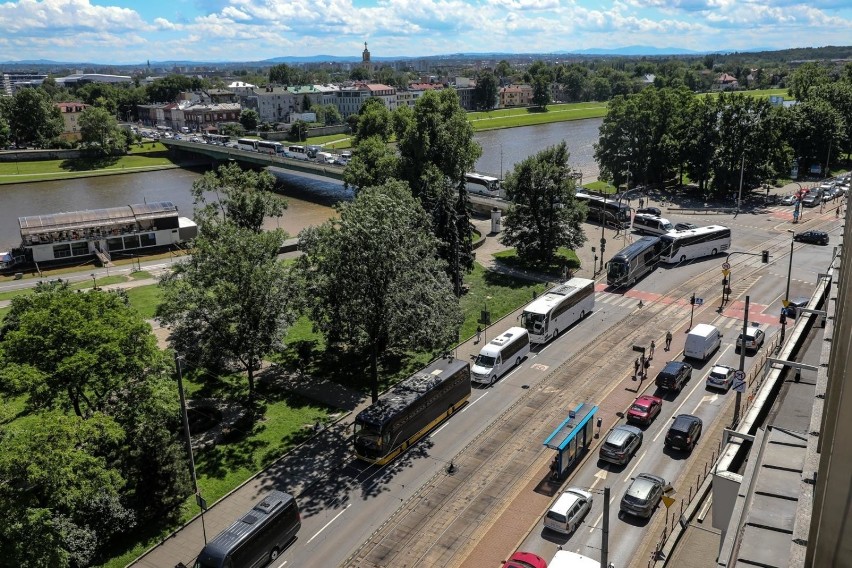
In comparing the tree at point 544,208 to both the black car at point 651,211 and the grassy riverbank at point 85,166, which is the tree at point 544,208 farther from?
the grassy riverbank at point 85,166

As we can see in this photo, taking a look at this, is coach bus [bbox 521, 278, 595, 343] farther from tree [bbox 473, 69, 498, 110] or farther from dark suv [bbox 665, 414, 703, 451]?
tree [bbox 473, 69, 498, 110]

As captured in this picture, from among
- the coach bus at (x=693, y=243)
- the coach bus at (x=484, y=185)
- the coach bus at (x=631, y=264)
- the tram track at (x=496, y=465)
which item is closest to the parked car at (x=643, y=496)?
the tram track at (x=496, y=465)

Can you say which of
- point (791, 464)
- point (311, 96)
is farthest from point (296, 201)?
point (311, 96)

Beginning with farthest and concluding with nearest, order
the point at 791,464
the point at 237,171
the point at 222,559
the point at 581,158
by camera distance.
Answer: the point at 581,158 → the point at 237,171 → the point at 222,559 → the point at 791,464

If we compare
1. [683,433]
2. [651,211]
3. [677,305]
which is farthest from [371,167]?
[683,433]

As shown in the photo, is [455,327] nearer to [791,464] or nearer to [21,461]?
[21,461]

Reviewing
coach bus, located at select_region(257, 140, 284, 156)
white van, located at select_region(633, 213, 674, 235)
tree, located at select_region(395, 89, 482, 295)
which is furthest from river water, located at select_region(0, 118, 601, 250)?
white van, located at select_region(633, 213, 674, 235)
